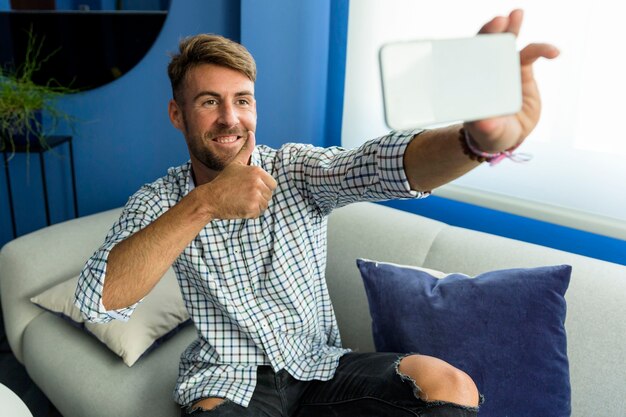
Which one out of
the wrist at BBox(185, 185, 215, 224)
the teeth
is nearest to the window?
the teeth

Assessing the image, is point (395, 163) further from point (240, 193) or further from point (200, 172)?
point (200, 172)

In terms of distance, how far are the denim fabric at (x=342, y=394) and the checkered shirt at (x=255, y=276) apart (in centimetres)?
3

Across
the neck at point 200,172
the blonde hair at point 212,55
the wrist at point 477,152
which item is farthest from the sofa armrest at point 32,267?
the wrist at point 477,152

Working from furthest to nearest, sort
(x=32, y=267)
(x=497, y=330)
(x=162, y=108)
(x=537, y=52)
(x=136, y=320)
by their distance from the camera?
(x=162, y=108) < (x=32, y=267) < (x=136, y=320) < (x=497, y=330) < (x=537, y=52)

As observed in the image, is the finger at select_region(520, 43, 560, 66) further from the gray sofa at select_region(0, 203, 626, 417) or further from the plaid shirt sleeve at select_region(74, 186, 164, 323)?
the gray sofa at select_region(0, 203, 626, 417)

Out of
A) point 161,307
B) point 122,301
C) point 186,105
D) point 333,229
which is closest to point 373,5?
point 333,229

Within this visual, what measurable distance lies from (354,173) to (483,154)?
40cm

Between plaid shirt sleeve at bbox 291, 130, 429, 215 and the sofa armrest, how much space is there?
3.61 feet

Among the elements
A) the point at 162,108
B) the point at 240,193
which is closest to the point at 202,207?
the point at 240,193

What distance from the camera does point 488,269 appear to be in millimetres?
1603

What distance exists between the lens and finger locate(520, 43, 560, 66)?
2.19 ft

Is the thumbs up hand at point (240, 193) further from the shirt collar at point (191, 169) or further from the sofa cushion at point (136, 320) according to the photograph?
the sofa cushion at point (136, 320)

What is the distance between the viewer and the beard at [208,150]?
4.54 ft

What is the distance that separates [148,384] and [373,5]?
1.55 metres
